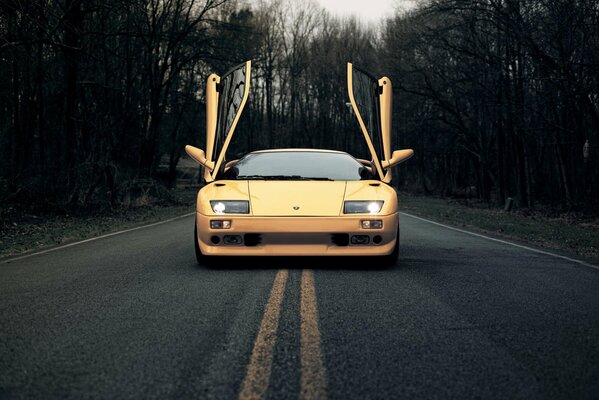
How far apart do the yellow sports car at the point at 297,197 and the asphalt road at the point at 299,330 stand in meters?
0.31

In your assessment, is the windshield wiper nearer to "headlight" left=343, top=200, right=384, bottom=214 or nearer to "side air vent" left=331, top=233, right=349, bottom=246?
"headlight" left=343, top=200, right=384, bottom=214

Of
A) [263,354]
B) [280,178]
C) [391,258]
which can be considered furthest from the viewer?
[280,178]

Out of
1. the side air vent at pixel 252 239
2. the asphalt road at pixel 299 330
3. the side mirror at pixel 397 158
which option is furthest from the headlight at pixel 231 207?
the side mirror at pixel 397 158

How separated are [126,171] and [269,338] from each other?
19.7 m

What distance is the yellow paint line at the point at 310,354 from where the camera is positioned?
286cm

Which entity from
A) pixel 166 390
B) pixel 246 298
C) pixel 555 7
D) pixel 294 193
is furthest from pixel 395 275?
pixel 555 7

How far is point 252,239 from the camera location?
631 centimetres

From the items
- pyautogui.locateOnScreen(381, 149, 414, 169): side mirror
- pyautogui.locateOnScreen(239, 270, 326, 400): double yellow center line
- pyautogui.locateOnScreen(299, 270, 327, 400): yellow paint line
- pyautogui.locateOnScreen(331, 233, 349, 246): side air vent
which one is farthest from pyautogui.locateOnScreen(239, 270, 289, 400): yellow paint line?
pyautogui.locateOnScreen(381, 149, 414, 169): side mirror

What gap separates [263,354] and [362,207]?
315 cm

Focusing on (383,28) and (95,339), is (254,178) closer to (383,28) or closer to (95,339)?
(95,339)

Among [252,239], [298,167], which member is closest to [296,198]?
[252,239]

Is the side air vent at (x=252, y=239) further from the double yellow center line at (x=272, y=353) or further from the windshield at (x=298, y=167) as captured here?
the double yellow center line at (x=272, y=353)

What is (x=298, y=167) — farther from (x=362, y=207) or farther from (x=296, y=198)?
(x=362, y=207)

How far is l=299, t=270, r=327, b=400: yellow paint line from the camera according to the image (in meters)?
2.86
